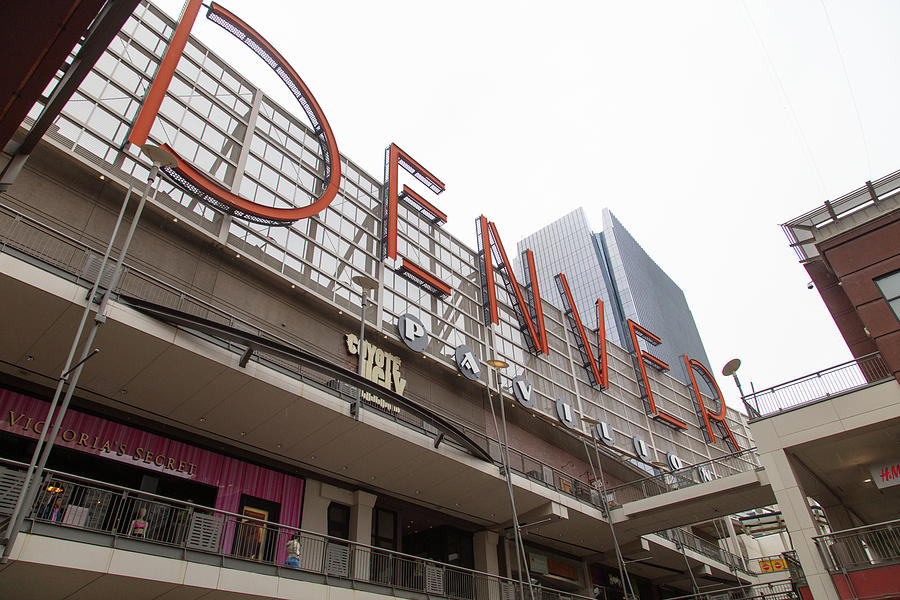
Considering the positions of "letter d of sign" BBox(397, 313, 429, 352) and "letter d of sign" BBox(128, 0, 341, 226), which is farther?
Result: "letter d of sign" BBox(397, 313, 429, 352)

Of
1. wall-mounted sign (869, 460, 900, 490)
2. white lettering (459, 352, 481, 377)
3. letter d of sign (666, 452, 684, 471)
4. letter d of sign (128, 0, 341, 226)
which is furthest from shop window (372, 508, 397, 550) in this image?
letter d of sign (666, 452, 684, 471)

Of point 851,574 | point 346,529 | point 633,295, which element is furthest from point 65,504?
point 633,295

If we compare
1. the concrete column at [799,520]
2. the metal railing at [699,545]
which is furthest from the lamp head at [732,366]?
the metal railing at [699,545]

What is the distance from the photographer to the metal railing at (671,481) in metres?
28.6

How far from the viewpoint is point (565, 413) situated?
37688mm

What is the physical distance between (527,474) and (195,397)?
54.2 ft

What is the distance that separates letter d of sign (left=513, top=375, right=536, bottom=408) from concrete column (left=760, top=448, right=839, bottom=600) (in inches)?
611

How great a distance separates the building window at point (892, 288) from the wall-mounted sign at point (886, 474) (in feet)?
17.4

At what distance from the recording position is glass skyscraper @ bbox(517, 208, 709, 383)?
510ft

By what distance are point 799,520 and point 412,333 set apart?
1800 centimetres

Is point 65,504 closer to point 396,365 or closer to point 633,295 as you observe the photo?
point 396,365

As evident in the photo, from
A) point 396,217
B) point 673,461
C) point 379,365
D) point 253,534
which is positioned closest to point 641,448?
point 673,461

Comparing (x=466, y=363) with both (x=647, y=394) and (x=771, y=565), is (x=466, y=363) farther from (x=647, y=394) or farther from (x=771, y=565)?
(x=771, y=565)

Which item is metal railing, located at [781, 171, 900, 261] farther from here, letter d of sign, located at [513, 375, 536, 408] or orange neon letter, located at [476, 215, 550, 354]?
orange neon letter, located at [476, 215, 550, 354]
